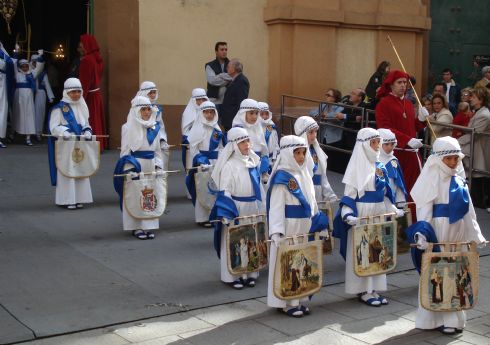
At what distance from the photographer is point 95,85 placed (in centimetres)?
1630

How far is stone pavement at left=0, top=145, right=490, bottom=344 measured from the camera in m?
7.82

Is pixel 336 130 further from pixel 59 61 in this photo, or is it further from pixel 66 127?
pixel 59 61

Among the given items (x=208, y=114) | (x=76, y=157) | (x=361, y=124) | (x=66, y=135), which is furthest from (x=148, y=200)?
(x=361, y=124)

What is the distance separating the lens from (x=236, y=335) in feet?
24.9

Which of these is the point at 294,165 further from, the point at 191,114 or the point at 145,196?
the point at 191,114

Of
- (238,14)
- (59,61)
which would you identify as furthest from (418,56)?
(59,61)

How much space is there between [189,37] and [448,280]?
10.6 m

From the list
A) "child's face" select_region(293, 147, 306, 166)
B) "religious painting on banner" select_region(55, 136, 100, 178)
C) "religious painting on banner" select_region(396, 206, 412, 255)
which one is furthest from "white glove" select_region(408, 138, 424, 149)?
"religious painting on banner" select_region(55, 136, 100, 178)

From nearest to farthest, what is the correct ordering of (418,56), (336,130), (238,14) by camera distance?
1. (336,130)
2. (238,14)
3. (418,56)

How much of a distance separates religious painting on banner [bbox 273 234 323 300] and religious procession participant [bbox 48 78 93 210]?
17.2 ft

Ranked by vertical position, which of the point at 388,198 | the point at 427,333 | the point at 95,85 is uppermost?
the point at 95,85

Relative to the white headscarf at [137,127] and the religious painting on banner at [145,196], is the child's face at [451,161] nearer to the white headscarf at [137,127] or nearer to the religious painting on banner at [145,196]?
the religious painting on banner at [145,196]

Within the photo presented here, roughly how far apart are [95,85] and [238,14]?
11.2 ft

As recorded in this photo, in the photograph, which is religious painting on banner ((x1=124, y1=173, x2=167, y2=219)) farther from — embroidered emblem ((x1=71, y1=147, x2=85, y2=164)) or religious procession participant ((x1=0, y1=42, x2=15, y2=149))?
religious procession participant ((x1=0, y1=42, x2=15, y2=149))
